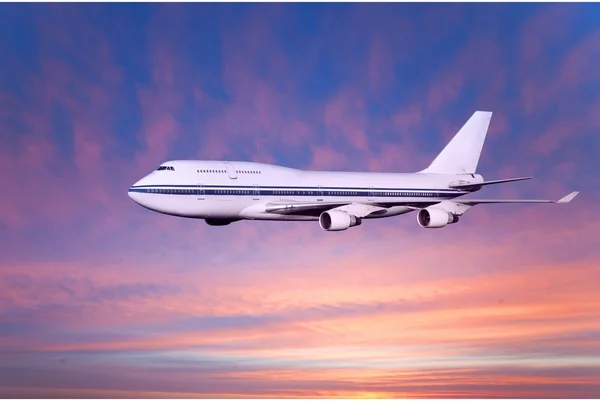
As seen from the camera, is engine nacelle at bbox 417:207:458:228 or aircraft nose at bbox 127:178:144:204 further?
engine nacelle at bbox 417:207:458:228

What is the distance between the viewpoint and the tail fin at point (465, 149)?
5597 centimetres

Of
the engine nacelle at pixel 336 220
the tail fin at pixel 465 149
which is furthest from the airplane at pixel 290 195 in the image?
the tail fin at pixel 465 149

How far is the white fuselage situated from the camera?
1758 inches

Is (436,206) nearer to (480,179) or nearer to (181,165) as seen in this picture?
(480,179)

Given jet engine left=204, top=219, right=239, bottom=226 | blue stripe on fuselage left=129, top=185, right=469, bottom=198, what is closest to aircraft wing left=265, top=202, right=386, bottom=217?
blue stripe on fuselage left=129, top=185, right=469, bottom=198

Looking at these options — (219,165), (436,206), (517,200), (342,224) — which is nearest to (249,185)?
(219,165)

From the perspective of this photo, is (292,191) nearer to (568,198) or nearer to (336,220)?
(336,220)

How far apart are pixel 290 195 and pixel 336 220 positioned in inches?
116

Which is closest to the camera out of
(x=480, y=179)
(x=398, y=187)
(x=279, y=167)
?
(x=279, y=167)

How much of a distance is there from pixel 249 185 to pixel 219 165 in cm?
170

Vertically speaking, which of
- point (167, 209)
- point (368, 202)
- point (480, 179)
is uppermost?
point (480, 179)

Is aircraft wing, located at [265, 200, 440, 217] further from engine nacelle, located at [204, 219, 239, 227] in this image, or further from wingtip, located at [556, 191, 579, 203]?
wingtip, located at [556, 191, 579, 203]

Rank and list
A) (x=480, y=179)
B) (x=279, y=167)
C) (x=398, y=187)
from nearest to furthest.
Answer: (x=279, y=167) → (x=398, y=187) → (x=480, y=179)

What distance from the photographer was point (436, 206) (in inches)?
1929
